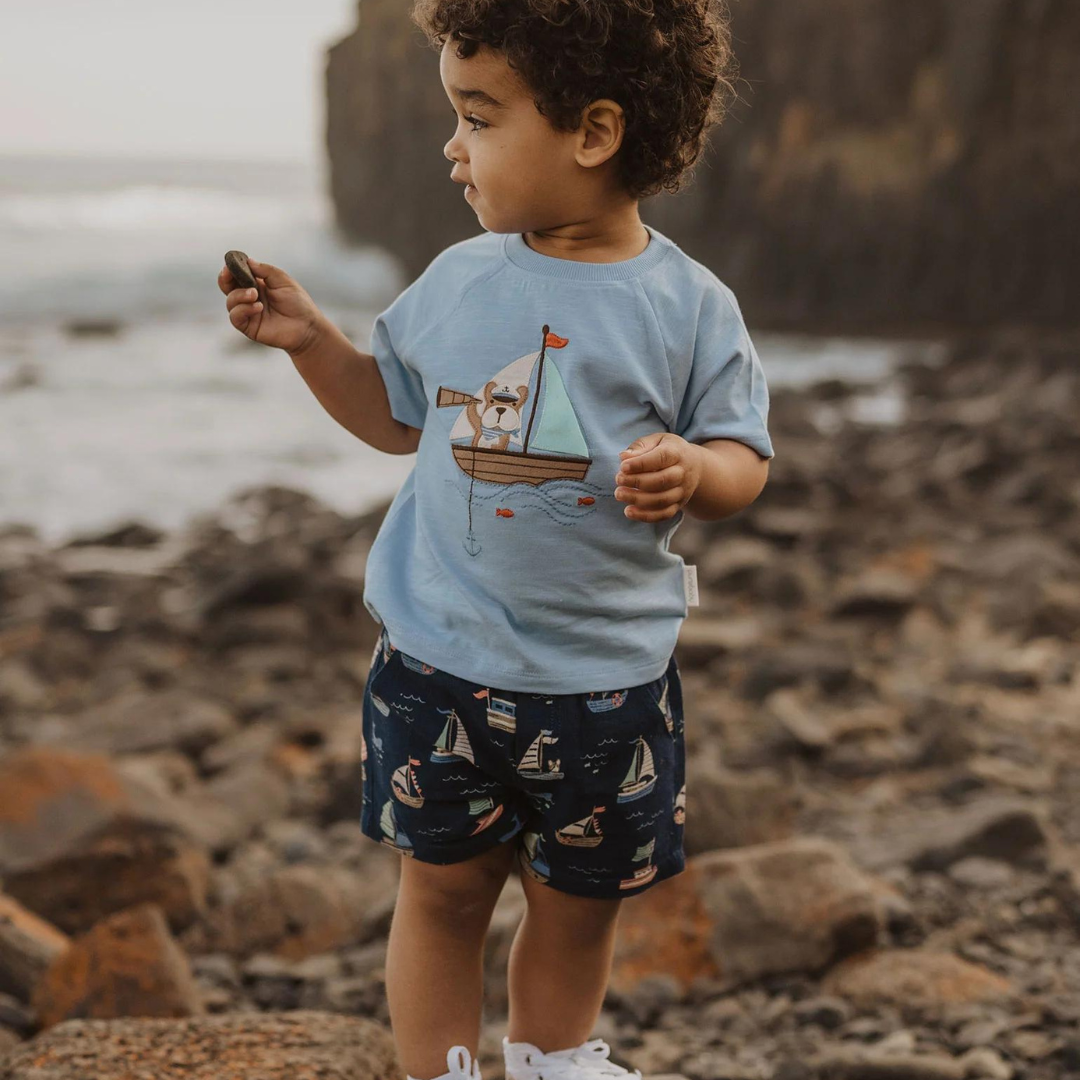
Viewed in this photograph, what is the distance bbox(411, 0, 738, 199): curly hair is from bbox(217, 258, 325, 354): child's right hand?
14.1 inches

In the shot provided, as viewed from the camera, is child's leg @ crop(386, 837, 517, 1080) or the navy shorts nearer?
the navy shorts

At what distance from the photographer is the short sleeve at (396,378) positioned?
181cm

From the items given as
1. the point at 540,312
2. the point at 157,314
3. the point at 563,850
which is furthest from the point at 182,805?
the point at 157,314

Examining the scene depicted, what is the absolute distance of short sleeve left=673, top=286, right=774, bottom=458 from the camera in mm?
1703

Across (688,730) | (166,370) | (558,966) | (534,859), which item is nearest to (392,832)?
(534,859)

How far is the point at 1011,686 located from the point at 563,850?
125 inches

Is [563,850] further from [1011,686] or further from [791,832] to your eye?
[1011,686]

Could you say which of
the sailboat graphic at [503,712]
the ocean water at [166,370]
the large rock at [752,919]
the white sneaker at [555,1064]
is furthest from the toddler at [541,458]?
the ocean water at [166,370]

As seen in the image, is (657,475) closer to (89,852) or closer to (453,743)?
(453,743)

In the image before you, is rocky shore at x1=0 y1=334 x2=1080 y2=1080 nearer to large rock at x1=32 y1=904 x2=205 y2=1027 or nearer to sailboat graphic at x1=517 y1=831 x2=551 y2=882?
large rock at x1=32 y1=904 x2=205 y2=1027

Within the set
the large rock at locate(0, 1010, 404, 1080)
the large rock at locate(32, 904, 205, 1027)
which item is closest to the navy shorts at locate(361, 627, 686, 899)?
the large rock at locate(0, 1010, 404, 1080)

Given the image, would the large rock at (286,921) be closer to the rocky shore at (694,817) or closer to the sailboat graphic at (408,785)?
the rocky shore at (694,817)

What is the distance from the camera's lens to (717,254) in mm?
19531

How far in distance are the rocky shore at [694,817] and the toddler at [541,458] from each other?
477 millimetres
